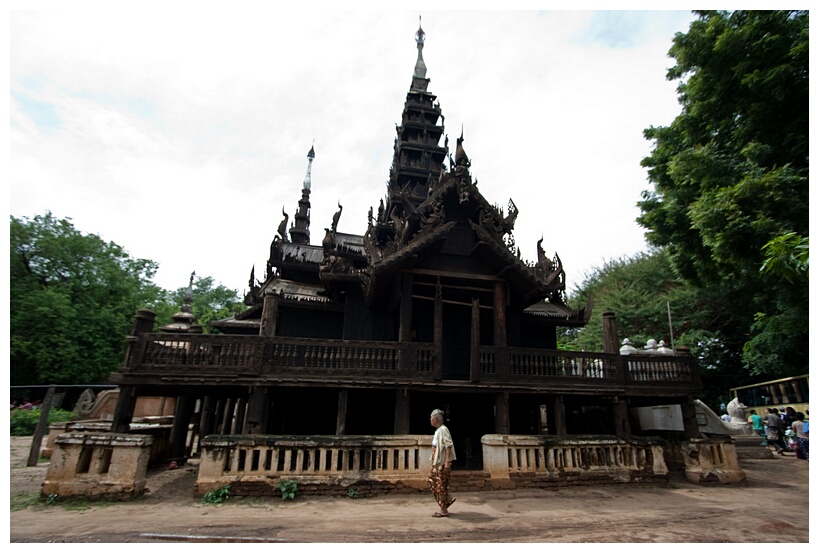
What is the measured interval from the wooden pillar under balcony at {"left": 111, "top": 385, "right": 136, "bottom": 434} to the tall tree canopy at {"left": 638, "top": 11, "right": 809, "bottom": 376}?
13.4m

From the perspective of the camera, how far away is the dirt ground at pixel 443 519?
5.54m

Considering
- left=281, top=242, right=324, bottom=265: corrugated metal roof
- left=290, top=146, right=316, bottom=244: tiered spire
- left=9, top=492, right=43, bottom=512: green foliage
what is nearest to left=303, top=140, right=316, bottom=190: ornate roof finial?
left=290, top=146, right=316, bottom=244: tiered spire

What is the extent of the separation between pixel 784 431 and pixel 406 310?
15951 mm

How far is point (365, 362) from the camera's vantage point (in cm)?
1005

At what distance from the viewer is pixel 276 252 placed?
16078 millimetres

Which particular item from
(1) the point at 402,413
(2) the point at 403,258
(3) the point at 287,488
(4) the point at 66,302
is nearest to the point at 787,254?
(2) the point at 403,258

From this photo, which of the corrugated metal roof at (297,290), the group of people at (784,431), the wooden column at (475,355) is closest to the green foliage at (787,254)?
the wooden column at (475,355)

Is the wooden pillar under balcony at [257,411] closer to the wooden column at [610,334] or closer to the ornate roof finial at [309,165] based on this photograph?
the wooden column at [610,334]

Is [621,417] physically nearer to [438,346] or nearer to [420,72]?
[438,346]

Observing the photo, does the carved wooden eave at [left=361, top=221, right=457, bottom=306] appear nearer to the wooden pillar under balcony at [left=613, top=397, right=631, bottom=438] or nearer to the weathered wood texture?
the weathered wood texture

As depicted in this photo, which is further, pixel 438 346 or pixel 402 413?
pixel 438 346

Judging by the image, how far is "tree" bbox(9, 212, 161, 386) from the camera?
25.4 m

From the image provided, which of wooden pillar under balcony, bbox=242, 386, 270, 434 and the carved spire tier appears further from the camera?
the carved spire tier

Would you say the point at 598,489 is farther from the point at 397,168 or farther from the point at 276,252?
the point at 397,168
